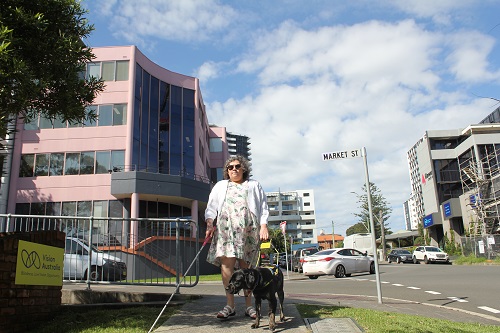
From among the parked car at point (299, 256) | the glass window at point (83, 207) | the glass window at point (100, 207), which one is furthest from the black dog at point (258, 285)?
the glass window at point (83, 207)

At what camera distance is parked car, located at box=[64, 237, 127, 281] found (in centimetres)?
714

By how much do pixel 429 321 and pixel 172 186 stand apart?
23369 millimetres

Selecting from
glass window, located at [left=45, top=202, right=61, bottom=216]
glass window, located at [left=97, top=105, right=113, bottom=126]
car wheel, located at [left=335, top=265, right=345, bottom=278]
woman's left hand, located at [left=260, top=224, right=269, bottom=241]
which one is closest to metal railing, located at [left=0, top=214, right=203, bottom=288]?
woman's left hand, located at [left=260, top=224, right=269, bottom=241]

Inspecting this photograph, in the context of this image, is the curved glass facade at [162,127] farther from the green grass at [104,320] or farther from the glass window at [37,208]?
the green grass at [104,320]

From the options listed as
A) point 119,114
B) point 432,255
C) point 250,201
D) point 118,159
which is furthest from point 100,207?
point 432,255

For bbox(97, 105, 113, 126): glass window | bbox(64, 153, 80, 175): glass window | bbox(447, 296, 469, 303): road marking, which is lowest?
bbox(447, 296, 469, 303): road marking

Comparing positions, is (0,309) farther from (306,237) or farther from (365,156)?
(306,237)

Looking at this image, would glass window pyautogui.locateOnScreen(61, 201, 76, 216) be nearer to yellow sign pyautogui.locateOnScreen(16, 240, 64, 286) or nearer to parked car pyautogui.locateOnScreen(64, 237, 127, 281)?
parked car pyautogui.locateOnScreen(64, 237, 127, 281)

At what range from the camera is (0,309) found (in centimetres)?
440

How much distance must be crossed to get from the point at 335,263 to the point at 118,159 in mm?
15459

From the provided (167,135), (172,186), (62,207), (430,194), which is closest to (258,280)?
(172,186)

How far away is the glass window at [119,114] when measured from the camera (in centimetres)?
2800

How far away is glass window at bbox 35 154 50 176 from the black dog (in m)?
26.8

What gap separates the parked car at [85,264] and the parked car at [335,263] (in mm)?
13468
